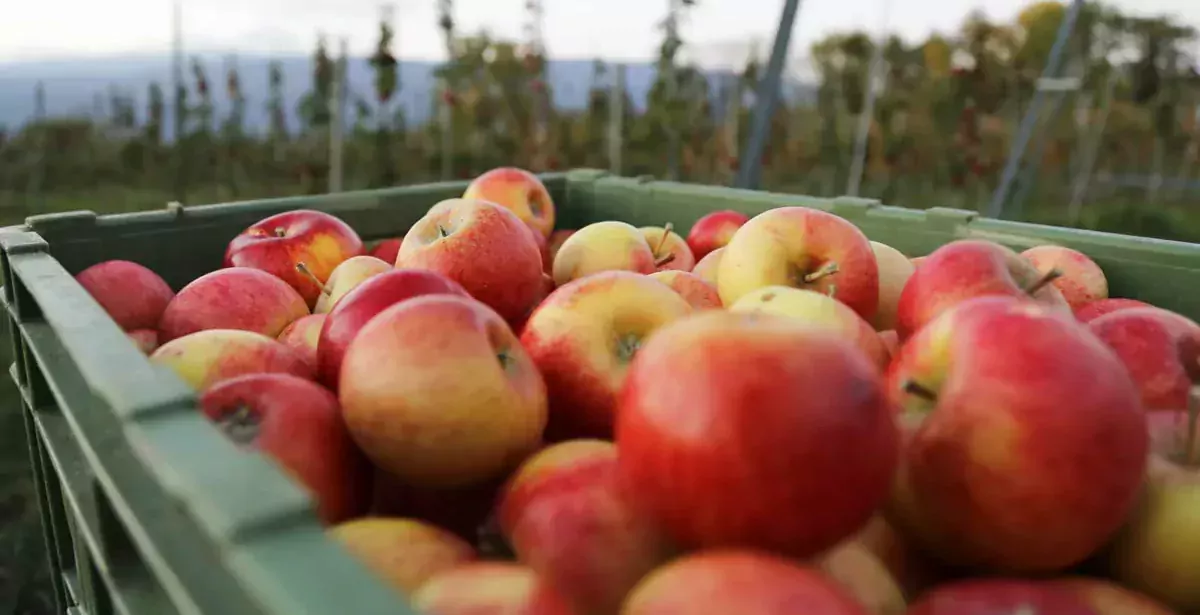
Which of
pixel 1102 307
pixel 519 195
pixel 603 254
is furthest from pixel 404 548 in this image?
pixel 519 195

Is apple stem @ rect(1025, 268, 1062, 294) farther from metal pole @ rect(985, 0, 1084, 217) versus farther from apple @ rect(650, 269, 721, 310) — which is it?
metal pole @ rect(985, 0, 1084, 217)

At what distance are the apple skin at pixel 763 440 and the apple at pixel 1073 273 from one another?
2.96 ft

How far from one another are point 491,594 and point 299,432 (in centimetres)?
31

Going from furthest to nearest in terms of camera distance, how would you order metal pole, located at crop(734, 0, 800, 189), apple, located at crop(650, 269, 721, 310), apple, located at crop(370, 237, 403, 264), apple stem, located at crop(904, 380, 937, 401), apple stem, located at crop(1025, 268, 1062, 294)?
metal pole, located at crop(734, 0, 800, 189) → apple, located at crop(370, 237, 403, 264) → apple, located at crop(650, 269, 721, 310) → apple stem, located at crop(1025, 268, 1062, 294) → apple stem, located at crop(904, 380, 937, 401)

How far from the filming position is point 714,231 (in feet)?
5.87


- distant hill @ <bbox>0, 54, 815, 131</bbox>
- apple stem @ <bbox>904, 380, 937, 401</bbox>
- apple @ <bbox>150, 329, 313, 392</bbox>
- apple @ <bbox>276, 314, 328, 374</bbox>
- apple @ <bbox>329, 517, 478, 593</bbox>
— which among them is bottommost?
apple @ <bbox>329, 517, 478, 593</bbox>

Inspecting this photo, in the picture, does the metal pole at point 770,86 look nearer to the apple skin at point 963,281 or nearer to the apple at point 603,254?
the apple at point 603,254

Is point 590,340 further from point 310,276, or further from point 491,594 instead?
point 310,276

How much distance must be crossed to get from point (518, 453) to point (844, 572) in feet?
1.06

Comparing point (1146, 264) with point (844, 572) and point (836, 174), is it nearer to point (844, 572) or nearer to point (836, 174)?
point (844, 572)

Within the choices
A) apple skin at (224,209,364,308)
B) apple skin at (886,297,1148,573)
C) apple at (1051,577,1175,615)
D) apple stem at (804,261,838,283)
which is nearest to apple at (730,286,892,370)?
apple stem at (804,261,838,283)

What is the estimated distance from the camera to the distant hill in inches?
258

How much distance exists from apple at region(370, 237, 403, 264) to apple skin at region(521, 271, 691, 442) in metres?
0.76

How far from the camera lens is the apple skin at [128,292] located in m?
1.41
